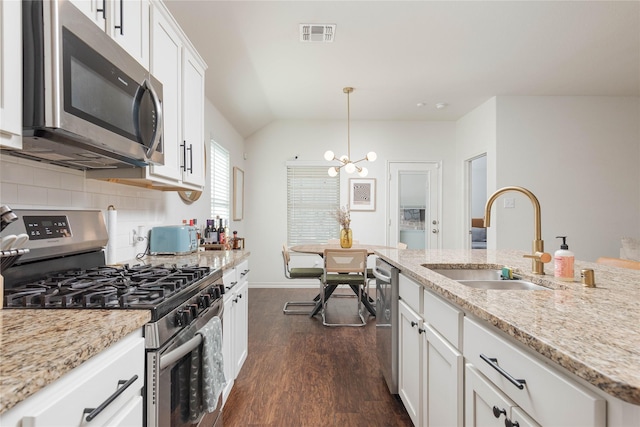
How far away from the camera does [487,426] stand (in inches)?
38.9

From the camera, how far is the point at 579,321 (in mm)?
839

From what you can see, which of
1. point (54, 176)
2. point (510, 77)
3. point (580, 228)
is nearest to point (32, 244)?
point (54, 176)

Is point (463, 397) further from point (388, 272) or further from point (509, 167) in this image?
point (509, 167)

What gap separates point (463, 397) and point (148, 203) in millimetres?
2201

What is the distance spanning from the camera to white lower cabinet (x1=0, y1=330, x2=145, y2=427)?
0.58 meters

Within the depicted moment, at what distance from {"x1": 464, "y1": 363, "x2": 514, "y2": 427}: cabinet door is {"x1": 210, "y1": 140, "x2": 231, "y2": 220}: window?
3.45 m

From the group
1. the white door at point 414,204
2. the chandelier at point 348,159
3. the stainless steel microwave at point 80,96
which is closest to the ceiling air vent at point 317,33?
the chandelier at point 348,159

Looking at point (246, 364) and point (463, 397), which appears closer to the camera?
point (463, 397)

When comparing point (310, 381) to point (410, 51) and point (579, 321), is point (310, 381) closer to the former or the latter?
point (579, 321)

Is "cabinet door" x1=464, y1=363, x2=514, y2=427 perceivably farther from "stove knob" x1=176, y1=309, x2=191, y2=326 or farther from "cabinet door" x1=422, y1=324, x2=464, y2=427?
"stove knob" x1=176, y1=309, x2=191, y2=326

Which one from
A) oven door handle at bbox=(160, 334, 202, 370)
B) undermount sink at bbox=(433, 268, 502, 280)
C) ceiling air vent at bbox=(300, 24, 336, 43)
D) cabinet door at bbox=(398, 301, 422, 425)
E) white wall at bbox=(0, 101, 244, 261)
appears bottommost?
cabinet door at bbox=(398, 301, 422, 425)

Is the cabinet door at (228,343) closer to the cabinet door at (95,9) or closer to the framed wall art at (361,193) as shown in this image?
the cabinet door at (95,9)

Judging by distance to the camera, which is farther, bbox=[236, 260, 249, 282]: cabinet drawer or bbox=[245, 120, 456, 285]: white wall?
bbox=[245, 120, 456, 285]: white wall

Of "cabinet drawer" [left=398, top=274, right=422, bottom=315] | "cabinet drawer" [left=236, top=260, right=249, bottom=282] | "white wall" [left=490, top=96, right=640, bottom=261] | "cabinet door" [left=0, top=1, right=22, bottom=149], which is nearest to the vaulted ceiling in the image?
"white wall" [left=490, top=96, right=640, bottom=261]
